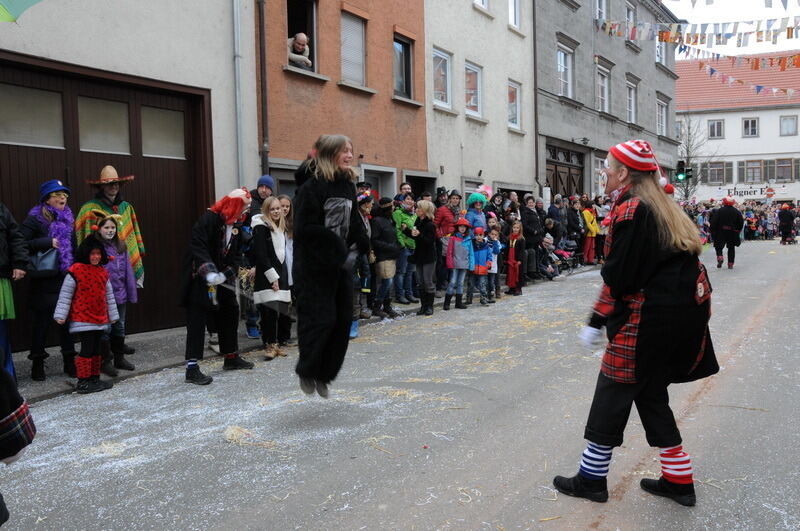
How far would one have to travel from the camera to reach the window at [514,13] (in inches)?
813

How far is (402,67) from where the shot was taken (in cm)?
1617

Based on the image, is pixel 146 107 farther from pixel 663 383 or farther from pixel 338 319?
pixel 663 383

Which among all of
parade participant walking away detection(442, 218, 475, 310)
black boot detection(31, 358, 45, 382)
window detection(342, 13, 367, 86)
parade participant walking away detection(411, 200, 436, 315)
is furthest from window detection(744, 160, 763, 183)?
black boot detection(31, 358, 45, 382)

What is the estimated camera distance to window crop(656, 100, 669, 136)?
3428 centimetres

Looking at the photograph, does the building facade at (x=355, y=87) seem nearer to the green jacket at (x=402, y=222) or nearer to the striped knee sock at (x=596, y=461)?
the green jacket at (x=402, y=222)

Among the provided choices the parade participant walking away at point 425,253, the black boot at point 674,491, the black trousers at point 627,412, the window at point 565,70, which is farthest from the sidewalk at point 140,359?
the window at point 565,70

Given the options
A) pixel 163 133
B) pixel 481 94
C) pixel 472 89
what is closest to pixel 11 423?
pixel 163 133

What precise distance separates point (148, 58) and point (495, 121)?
1175cm

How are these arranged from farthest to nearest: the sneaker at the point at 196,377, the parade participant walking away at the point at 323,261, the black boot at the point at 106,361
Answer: the black boot at the point at 106,361 → the sneaker at the point at 196,377 → the parade participant walking away at the point at 323,261

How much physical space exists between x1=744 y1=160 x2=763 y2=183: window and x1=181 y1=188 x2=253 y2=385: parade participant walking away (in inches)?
2382

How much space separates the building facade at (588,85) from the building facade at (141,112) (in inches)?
529

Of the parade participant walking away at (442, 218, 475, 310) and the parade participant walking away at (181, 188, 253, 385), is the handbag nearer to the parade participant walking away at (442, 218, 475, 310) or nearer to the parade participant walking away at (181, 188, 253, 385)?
the parade participant walking away at (181, 188, 253, 385)

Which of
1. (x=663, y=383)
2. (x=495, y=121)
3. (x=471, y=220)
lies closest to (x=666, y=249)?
(x=663, y=383)

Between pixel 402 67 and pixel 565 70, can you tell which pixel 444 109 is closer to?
pixel 402 67
